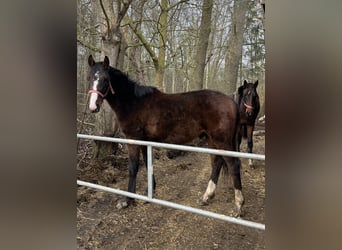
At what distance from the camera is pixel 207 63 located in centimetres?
134

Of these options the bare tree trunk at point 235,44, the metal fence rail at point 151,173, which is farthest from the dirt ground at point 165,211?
the bare tree trunk at point 235,44

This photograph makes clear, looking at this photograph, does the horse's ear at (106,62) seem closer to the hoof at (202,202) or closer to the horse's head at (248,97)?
the horse's head at (248,97)

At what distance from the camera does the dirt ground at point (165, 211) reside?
4.26 ft

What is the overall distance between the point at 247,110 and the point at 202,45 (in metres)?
0.37

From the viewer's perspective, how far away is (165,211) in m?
1.58

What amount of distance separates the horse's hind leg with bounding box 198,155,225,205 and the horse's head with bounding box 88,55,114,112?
684 mm

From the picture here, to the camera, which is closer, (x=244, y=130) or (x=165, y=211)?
(x=244, y=130)

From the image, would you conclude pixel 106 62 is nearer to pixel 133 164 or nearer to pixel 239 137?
pixel 133 164

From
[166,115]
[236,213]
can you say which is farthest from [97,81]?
[236,213]

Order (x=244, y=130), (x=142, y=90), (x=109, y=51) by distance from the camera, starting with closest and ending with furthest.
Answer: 1. (x=244, y=130)
2. (x=109, y=51)
3. (x=142, y=90)

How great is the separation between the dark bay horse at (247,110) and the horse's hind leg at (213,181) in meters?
0.16
